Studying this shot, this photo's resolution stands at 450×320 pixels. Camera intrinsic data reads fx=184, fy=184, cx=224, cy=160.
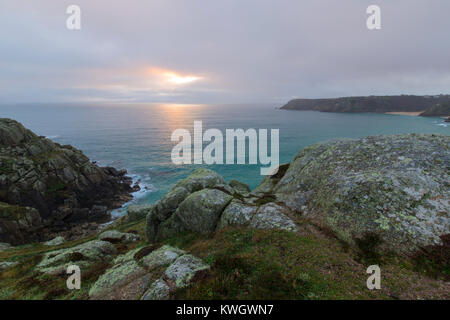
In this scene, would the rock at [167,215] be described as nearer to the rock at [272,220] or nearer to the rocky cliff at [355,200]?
the rocky cliff at [355,200]

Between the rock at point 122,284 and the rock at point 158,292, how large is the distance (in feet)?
2.03

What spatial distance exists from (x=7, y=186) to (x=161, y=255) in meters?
50.4

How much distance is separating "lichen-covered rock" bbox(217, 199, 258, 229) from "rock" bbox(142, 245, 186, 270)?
4.59 m

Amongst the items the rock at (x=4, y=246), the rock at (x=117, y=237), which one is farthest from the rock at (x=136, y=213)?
the rock at (x=4, y=246)

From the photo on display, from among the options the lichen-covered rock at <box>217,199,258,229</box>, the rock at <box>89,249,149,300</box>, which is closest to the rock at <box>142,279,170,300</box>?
the rock at <box>89,249,149,300</box>

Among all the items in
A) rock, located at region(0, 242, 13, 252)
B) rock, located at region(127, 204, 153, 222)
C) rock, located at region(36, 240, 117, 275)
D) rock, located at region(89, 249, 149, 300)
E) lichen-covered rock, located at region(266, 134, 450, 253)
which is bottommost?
rock, located at region(0, 242, 13, 252)

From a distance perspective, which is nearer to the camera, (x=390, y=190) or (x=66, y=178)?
(x=390, y=190)

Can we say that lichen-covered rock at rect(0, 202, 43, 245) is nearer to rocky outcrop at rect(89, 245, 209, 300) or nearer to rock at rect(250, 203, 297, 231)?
rocky outcrop at rect(89, 245, 209, 300)

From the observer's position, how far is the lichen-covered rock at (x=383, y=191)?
447 inches

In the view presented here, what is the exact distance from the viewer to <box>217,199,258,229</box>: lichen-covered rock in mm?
15641
